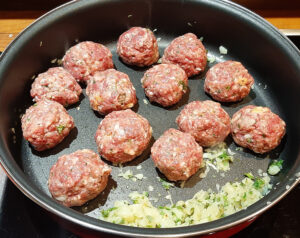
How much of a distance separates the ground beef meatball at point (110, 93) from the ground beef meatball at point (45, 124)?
211 mm

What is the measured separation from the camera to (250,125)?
2.12 metres

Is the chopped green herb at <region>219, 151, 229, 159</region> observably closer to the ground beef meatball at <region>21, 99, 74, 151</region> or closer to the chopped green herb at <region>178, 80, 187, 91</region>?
the chopped green herb at <region>178, 80, 187, 91</region>

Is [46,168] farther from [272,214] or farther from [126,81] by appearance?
[272,214]

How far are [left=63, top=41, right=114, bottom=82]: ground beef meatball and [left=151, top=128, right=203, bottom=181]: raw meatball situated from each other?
0.74 metres

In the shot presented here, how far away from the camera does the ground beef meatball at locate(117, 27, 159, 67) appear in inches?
97.0

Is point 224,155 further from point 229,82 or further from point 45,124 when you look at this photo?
point 45,124

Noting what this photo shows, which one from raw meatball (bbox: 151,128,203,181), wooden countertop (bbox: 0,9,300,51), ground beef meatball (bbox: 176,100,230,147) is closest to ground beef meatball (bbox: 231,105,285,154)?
ground beef meatball (bbox: 176,100,230,147)

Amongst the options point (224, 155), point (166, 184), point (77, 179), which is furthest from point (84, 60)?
point (224, 155)

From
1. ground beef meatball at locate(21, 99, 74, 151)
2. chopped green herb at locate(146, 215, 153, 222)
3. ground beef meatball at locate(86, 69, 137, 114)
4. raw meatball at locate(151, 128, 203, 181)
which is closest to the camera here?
chopped green herb at locate(146, 215, 153, 222)

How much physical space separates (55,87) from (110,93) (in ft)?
1.21

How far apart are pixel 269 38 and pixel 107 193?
1.50 meters

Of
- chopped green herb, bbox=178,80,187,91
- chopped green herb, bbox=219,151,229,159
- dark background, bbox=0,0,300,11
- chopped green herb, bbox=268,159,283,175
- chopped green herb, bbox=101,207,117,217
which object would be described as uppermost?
dark background, bbox=0,0,300,11

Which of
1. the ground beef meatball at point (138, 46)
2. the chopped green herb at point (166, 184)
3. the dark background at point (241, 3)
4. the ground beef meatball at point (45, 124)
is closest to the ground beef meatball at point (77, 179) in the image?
the ground beef meatball at point (45, 124)

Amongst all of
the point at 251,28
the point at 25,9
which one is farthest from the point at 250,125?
the point at 25,9
